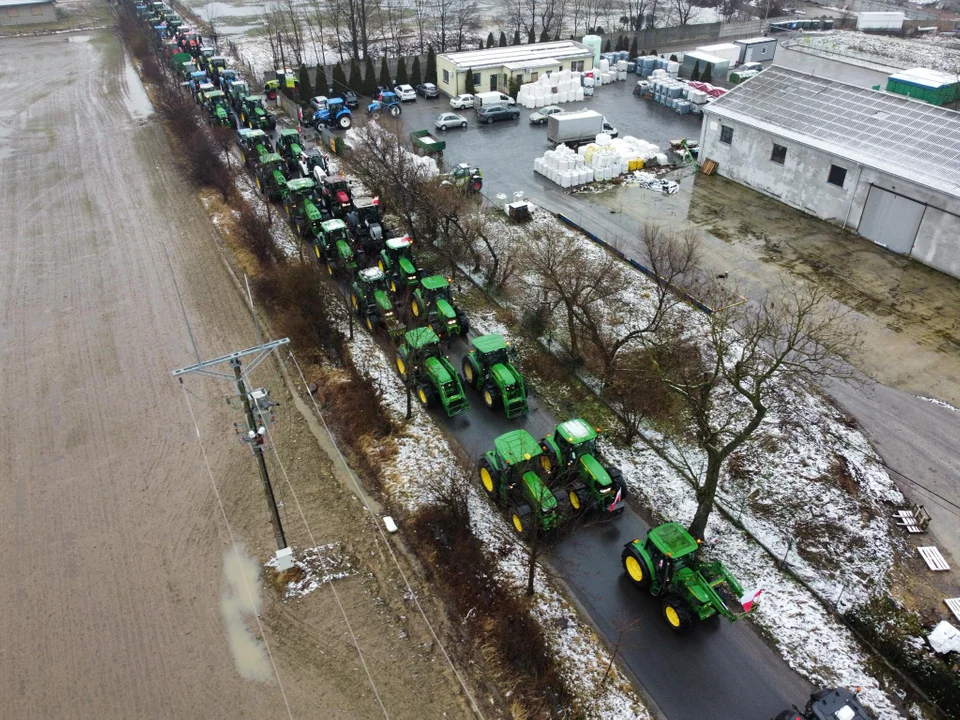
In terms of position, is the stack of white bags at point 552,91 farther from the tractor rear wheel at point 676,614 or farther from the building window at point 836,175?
the tractor rear wheel at point 676,614

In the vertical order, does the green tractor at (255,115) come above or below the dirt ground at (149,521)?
above

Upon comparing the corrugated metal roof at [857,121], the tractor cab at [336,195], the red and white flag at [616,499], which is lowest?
the red and white flag at [616,499]

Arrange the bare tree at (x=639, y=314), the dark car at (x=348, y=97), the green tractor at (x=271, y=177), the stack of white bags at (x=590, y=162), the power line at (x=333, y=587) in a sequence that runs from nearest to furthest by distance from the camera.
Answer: the power line at (x=333, y=587) → the bare tree at (x=639, y=314) → the green tractor at (x=271, y=177) → the stack of white bags at (x=590, y=162) → the dark car at (x=348, y=97)

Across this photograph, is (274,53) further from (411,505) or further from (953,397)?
(953,397)

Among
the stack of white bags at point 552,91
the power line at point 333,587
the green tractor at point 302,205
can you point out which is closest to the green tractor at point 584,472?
the power line at point 333,587

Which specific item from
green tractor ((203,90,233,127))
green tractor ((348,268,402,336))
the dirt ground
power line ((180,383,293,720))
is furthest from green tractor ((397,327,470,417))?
green tractor ((203,90,233,127))

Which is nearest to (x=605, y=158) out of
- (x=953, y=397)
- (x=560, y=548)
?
(x=953, y=397)
